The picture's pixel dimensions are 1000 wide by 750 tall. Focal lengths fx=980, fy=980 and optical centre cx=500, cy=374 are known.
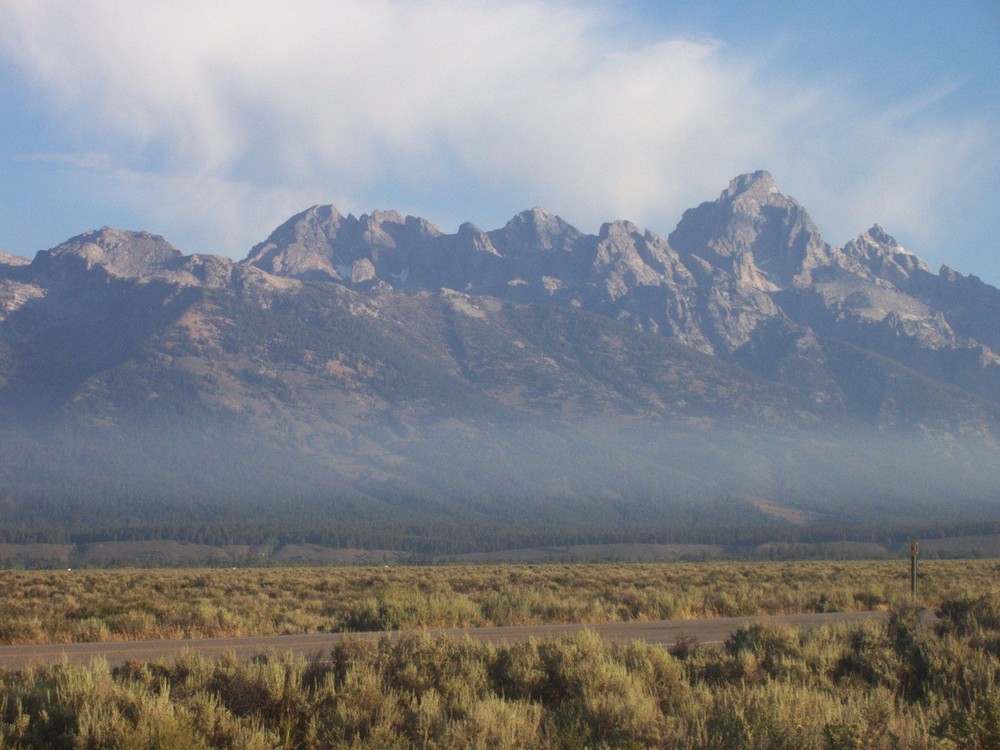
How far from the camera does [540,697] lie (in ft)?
35.7

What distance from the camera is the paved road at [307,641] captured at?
14.9 meters

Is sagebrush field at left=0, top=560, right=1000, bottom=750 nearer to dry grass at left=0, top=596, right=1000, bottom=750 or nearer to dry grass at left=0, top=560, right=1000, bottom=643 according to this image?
dry grass at left=0, top=596, right=1000, bottom=750

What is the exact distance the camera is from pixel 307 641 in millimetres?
16969

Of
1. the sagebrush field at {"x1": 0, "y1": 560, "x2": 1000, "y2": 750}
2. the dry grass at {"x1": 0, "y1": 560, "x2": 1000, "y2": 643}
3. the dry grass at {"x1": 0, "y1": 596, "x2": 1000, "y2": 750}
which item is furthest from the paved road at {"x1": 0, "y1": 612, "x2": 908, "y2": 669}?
the dry grass at {"x1": 0, "y1": 596, "x2": 1000, "y2": 750}

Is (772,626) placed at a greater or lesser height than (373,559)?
greater

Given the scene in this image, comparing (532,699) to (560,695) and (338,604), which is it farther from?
(338,604)

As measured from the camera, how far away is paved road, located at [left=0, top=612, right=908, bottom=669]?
14.9 metres

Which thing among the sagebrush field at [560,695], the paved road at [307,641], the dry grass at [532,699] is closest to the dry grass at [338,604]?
the paved road at [307,641]

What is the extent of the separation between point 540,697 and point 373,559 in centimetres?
12702

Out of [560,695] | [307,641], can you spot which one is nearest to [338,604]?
[307,641]

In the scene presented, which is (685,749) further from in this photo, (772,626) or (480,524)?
(480,524)

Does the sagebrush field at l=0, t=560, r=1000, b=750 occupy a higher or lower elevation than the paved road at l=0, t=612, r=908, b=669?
higher

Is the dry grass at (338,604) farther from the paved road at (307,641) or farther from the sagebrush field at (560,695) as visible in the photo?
the sagebrush field at (560,695)

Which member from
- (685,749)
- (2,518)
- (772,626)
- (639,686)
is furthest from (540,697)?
(2,518)
